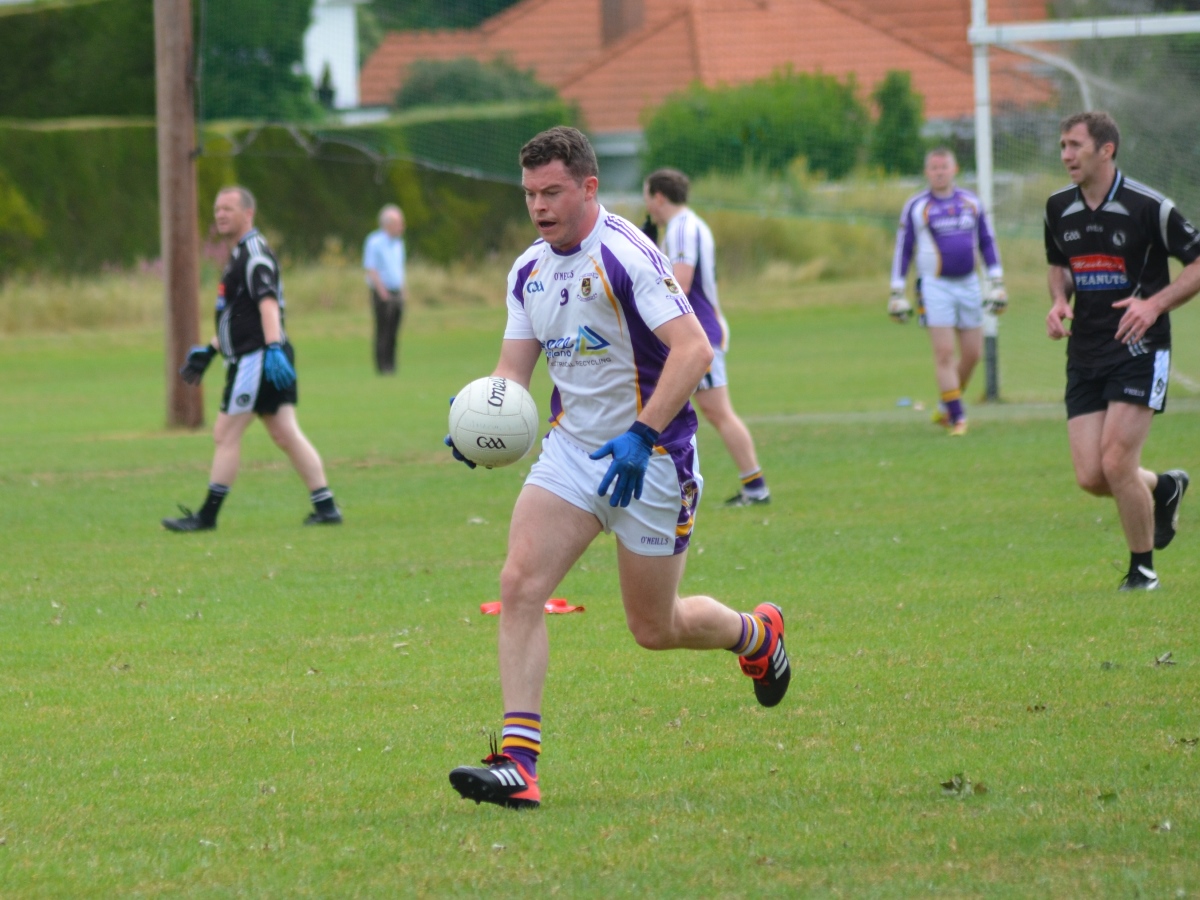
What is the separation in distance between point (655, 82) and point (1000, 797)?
22.9 m

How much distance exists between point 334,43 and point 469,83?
646 centimetres

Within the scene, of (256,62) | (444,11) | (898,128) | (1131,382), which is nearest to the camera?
(1131,382)

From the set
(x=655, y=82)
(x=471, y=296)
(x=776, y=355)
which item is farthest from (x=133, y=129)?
(x=776, y=355)

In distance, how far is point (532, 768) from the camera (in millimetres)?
5113

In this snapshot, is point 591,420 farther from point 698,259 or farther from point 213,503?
point 213,503

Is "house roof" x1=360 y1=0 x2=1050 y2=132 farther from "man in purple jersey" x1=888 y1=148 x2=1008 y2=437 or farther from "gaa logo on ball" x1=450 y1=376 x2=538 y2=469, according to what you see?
"gaa logo on ball" x1=450 y1=376 x2=538 y2=469

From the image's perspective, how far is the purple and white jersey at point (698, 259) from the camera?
11.7 meters

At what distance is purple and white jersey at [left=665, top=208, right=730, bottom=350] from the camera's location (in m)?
11.7

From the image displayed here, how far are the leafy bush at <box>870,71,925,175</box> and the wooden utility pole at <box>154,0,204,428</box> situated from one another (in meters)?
11.6

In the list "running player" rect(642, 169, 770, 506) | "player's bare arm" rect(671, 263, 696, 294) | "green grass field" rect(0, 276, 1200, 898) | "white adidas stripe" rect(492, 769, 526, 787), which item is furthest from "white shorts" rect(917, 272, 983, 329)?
"white adidas stripe" rect(492, 769, 526, 787)

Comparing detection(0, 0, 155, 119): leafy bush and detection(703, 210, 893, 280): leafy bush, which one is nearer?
detection(0, 0, 155, 119): leafy bush

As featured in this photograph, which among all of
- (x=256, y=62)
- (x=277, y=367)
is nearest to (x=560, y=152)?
(x=277, y=367)

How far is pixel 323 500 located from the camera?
38.4 feet

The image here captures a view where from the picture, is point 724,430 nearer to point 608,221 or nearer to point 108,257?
point 608,221
